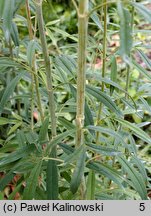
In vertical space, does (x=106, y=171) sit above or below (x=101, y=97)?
below

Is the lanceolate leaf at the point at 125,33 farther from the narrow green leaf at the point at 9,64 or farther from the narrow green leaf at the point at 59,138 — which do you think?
the narrow green leaf at the point at 9,64

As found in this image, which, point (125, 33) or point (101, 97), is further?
point (101, 97)

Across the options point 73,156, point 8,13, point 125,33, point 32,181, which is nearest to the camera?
point 125,33

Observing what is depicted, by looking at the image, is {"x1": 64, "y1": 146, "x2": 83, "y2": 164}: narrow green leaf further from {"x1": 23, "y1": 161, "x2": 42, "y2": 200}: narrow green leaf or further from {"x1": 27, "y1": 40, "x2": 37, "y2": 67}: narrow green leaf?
{"x1": 27, "y1": 40, "x2": 37, "y2": 67}: narrow green leaf

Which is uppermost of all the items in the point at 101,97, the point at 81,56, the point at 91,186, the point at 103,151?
the point at 81,56

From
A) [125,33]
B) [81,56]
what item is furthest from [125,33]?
[81,56]

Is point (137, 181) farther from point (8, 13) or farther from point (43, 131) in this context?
point (8, 13)

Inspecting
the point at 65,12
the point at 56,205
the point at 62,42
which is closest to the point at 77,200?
the point at 56,205

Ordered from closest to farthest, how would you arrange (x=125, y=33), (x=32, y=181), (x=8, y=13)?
(x=125, y=33) < (x=8, y=13) < (x=32, y=181)

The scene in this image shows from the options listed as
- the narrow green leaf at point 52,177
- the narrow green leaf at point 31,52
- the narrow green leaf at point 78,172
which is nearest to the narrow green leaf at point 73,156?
the narrow green leaf at point 78,172
